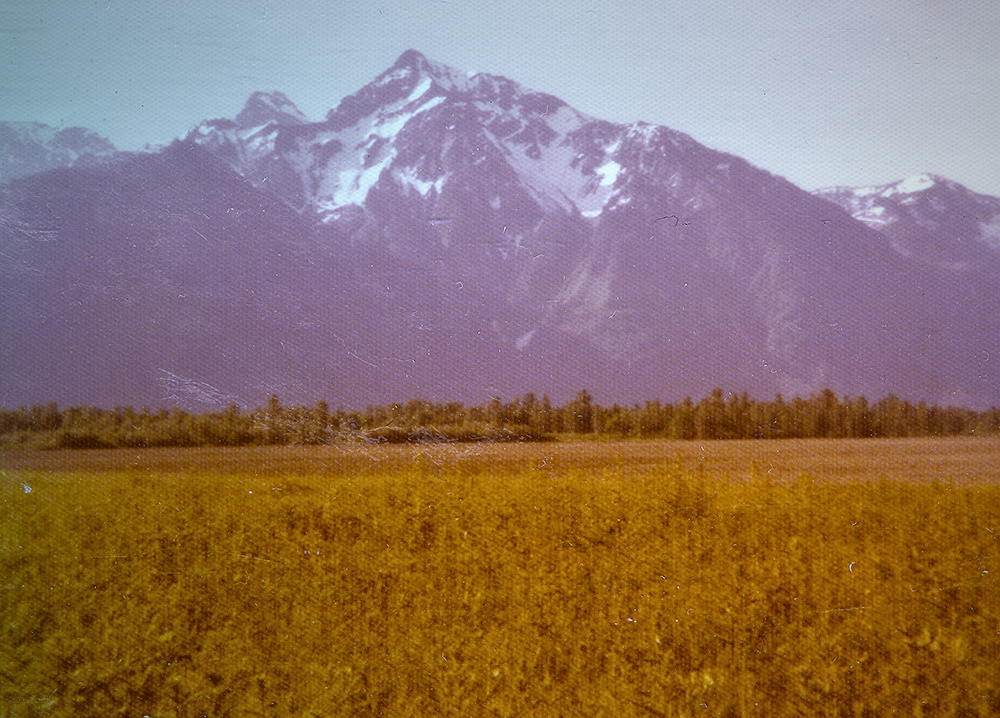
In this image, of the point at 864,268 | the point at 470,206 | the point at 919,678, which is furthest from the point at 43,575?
the point at 864,268

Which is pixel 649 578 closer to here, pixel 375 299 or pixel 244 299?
pixel 375 299

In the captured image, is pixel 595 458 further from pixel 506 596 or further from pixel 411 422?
pixel 506 596

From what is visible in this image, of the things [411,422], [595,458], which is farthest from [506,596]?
[411,422]

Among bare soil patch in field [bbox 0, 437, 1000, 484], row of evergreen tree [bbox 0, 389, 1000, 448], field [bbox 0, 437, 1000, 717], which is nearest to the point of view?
field [bbox 0, 437, 1000, 717]

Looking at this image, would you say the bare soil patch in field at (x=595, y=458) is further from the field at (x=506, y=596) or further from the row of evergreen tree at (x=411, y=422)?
the field at (x=506, y=596)

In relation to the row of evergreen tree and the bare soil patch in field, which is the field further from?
the row of evergreen tree

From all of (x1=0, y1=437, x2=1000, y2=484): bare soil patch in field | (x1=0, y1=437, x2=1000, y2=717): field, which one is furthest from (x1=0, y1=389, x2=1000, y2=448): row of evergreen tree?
(x1=0, y1=437, x2=1000, y2=717): field
